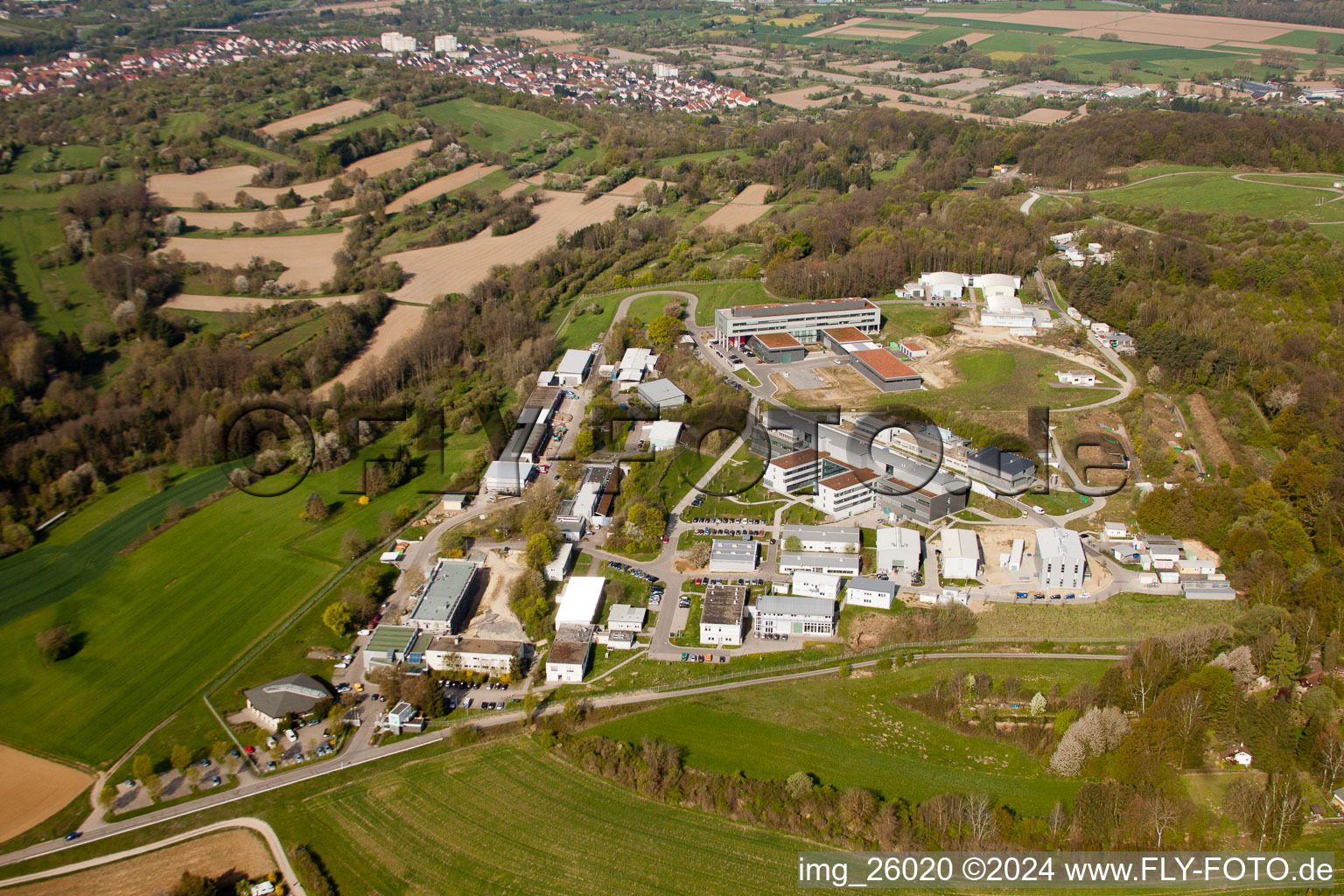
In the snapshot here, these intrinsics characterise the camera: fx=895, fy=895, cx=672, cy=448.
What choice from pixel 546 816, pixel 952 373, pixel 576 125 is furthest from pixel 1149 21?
pixel 546 816

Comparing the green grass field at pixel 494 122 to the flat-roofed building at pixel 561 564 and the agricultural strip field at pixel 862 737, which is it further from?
the agricultural strip field at pixel 862 737

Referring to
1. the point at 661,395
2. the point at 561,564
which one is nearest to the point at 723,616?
the point at 561,564

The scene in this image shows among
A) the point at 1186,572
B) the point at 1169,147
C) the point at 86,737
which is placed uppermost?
the point at 1169,147

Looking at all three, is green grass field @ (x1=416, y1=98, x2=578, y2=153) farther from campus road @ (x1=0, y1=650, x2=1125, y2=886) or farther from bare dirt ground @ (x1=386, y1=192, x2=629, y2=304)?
campus road @ (x1=0, y1=650, x2=1125, y2=886)

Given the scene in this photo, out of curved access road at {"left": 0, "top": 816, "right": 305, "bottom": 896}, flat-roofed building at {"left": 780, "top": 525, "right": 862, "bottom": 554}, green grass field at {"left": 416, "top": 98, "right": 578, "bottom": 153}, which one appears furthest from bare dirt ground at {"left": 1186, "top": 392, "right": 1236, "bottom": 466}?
green grass field at {"left": 416, "top": 98, "right": 578, "bottom": 153}

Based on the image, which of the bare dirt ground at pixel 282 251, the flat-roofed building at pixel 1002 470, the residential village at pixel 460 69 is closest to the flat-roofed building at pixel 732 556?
the flat-roofed building at pixel 1002 470

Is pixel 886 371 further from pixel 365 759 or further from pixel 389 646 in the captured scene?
pixel 365 759

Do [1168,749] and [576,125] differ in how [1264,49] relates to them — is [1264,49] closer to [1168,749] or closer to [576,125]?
[576,125]
